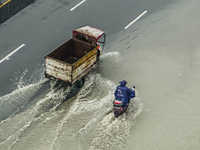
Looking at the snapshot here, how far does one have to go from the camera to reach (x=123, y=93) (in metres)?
20.5

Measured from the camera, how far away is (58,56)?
23.1 m

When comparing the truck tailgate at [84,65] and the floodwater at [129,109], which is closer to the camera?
the floodwater at [129,109]

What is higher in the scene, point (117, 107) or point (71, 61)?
point (71, 61)

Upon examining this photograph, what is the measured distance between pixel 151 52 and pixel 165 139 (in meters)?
7.03

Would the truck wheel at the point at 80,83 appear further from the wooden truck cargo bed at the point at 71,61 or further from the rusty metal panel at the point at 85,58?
the rusty metal panel at the point at 85,58

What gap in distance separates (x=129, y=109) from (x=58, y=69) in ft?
12.9

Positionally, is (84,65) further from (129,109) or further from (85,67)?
(129,109)

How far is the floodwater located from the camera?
19703mm

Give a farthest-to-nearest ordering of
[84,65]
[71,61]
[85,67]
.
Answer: [71,61], [85,67], [84,65]

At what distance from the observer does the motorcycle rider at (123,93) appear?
2050cm

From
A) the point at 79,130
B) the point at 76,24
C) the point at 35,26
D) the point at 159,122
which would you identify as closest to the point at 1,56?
the point at 35,26

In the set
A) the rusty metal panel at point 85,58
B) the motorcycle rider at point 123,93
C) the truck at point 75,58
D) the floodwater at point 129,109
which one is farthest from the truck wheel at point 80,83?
the motorcycle rider at point 123,93

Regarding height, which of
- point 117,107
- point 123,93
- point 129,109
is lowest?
point 129,109

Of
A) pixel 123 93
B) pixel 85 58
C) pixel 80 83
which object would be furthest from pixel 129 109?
pixel 85 58
